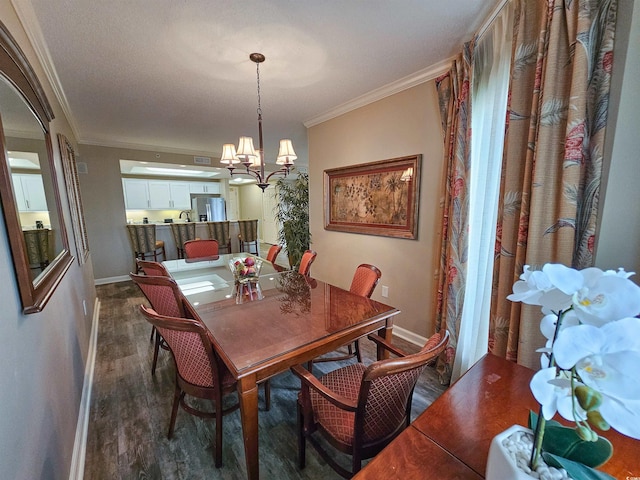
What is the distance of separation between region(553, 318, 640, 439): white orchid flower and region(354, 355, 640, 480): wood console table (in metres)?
0.38

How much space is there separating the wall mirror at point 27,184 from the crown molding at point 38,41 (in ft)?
1.53

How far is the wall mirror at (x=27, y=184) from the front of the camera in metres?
0.95

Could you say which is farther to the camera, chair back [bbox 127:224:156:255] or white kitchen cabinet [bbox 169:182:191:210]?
white kitchen cabinet [bbox 169:182:191:210]

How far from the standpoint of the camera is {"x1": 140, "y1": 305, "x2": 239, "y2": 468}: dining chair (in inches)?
48.6

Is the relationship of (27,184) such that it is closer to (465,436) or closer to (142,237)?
(465,436)

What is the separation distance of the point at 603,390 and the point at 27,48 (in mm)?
3010

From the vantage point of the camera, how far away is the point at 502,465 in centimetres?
53

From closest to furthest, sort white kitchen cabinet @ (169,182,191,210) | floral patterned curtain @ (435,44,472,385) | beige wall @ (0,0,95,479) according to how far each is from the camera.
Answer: beige wall @ (0,0,95,479) → floral patterned curtain @ (435,44,472,385) → white kitchen cabinet @ (169,182,191,210)

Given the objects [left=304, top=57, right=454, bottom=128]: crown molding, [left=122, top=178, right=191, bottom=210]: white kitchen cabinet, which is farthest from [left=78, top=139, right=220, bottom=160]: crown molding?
[left=304, top=57, right=454, bottom=128]: crown molding

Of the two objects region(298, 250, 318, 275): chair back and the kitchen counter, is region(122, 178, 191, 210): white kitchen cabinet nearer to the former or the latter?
the kitchen counter

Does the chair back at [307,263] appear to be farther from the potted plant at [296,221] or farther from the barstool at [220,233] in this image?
the barstool at [220,233]

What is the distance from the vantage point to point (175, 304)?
1867mm

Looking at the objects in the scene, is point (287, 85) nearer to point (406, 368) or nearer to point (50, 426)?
point (406, 368)

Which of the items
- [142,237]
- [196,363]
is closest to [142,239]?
[142,237]
